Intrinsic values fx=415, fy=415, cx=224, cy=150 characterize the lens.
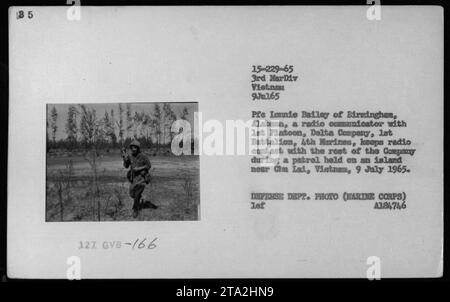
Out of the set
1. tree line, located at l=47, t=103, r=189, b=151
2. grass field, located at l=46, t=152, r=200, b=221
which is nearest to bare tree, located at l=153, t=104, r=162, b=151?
tree line, located at l=47, t=103, r=189, b=151

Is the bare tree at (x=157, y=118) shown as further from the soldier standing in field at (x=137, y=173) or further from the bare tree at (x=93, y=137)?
the bare tree at (x=93, y=137)

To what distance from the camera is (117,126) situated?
1.52 meters

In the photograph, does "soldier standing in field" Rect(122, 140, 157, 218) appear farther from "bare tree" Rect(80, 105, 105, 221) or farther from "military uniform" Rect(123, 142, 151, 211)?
"bare tree" Rect(80, 105, 105, 221)

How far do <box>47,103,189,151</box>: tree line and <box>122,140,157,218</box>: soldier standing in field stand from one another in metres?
0.04

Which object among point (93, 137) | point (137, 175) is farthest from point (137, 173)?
point (93, 137)

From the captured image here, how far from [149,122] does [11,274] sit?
759mm

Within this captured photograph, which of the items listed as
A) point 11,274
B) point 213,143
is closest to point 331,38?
point 213,143

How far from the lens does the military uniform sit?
152cm

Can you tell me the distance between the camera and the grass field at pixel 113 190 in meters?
1.52

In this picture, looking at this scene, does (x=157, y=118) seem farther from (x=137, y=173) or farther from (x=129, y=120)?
(x=137, y=173)

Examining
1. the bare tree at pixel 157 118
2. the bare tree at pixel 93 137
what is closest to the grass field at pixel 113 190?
the bare tree at pixel 93 137

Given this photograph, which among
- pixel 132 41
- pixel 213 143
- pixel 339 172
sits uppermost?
pixel 132 41
